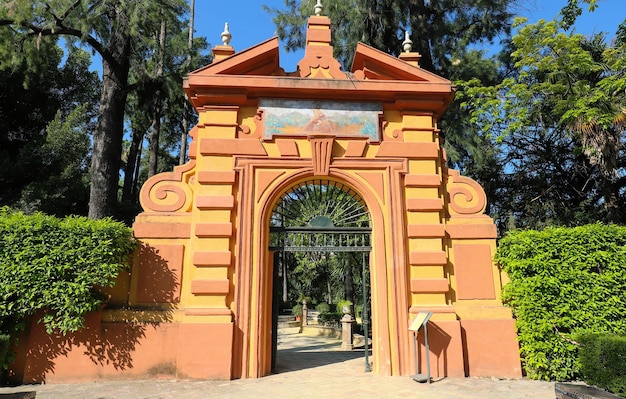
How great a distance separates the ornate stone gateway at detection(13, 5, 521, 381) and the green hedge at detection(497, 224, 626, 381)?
1.44 feet

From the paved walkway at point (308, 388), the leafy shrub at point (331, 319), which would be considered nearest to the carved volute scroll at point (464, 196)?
the paved walkway at point (308, 388)

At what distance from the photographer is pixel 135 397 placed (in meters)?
6.63

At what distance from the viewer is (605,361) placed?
21.5ft

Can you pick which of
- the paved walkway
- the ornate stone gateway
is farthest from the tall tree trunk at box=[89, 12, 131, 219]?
the paved walkway

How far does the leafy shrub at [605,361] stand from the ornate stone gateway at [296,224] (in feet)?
4.84

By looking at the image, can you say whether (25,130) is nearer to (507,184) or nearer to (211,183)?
(211,183)

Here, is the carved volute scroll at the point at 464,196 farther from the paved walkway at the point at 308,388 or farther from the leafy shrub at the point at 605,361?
the paved walkway at the point at 308,388

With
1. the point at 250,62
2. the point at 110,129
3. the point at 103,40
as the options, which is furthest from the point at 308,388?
the point at 103,40

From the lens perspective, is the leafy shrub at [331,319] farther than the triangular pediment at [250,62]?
Yes

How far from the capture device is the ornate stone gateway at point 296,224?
7.93m

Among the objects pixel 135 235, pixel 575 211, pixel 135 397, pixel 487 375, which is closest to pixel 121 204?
pixel 135 235

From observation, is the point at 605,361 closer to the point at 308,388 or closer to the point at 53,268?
the point at 308,388

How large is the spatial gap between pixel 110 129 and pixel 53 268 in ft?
19.5

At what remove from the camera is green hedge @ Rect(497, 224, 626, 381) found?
7863 millimetres
